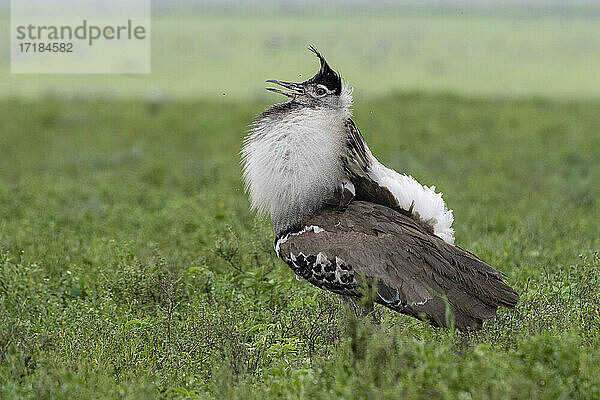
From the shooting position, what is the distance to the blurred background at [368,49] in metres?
18.6

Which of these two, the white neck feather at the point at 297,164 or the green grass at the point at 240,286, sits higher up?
the white neck feather at the point at 297,164

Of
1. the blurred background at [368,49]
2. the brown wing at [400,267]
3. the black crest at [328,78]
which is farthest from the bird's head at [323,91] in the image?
the blurred background at [368,49]

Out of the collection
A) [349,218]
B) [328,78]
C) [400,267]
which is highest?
[328,78]

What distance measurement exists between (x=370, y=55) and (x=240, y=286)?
16.3 meters

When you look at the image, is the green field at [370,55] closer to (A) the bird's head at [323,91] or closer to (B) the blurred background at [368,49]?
(B) the blurred background at [368,49]

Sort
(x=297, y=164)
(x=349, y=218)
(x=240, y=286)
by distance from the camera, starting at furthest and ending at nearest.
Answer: (x=240, y=286) → (x=297, y=164) → (x=349, y=218)

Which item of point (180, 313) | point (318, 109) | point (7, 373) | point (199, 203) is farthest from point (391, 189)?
point (199, 203)

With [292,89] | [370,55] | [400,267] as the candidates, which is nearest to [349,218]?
[400,267]

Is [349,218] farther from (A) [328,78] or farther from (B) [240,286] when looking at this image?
(B) [240,286]

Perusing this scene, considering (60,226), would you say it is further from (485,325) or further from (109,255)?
(485,325)

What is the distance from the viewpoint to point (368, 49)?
860 inches

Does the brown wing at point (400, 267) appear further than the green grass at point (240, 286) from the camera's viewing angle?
Yes

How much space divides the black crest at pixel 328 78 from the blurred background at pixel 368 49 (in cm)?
994

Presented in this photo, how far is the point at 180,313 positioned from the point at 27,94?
561 inches
